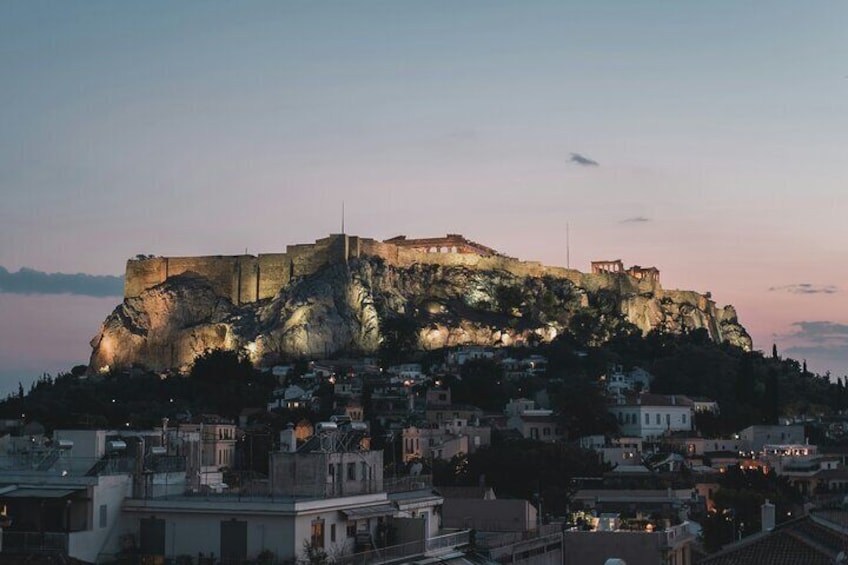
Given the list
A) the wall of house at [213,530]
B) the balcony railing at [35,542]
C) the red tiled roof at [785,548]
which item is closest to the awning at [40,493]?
the balcony railing at [35,542]

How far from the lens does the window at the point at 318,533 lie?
25.9 metres

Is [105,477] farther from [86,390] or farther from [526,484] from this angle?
[86,390]

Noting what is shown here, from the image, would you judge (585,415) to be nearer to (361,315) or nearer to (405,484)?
(361,315)

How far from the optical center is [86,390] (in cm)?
10350

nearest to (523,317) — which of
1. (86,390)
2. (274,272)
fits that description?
(274,272)

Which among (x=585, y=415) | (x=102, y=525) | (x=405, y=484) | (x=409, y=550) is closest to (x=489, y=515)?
(x=405, y=484)

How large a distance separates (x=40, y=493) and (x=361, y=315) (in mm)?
98140

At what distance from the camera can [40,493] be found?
25.8m

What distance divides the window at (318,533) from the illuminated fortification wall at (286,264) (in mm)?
100235

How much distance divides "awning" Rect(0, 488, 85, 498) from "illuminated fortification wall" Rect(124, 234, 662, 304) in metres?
99.9

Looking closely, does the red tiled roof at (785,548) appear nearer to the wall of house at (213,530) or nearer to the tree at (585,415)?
the wall of house at (213,530)

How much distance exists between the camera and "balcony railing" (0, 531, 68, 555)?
81.5ft

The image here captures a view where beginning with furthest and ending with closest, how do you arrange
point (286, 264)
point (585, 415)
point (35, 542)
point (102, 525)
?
point (286, 264)
point (585, 415)
point (102, 525)
point (35, 542)

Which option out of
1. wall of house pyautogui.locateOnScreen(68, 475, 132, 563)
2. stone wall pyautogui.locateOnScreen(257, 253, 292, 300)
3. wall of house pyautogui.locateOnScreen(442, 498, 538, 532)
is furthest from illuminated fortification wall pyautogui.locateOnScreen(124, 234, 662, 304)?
wall of house pyautogui.locateOnScreen(68, 475, 132, 563)
